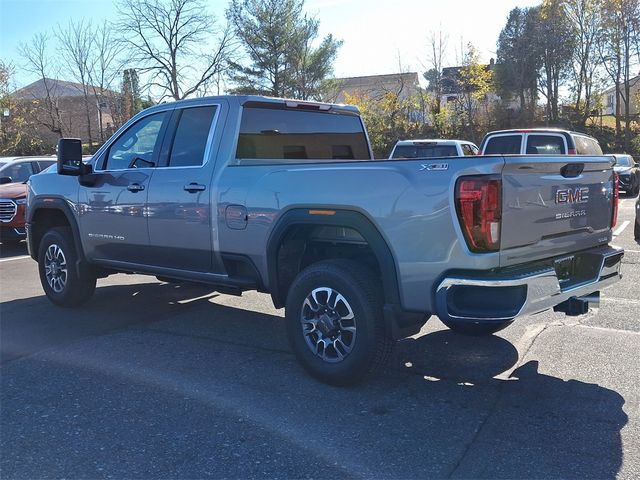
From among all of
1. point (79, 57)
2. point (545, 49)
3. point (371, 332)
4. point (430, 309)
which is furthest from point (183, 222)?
point (79, 57)

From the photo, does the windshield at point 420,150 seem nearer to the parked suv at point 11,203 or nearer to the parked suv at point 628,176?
the parked suv at point 11,203

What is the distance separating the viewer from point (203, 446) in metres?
3.46

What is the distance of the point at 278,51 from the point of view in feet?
122

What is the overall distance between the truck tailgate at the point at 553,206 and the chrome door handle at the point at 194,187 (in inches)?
100

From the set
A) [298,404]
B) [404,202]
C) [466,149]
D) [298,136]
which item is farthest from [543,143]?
[298,404]

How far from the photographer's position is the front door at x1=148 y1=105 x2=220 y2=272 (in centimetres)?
505

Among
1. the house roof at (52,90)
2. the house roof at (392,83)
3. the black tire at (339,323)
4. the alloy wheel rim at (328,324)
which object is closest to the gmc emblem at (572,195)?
the black tire at (339,323)

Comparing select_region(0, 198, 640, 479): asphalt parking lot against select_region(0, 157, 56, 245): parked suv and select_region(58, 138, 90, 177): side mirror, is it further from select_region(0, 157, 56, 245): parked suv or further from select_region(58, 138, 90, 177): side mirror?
select_region(0, 157, 56, 245): parked suv

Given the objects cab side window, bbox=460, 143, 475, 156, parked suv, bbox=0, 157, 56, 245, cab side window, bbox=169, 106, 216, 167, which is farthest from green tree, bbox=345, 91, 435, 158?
cab side window, bbox=169, 106, 216, 167

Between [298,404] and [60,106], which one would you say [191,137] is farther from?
[60,106]

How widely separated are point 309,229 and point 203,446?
1.77 m

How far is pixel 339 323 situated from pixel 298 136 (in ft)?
7.10

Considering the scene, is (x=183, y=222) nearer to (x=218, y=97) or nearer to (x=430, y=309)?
(x=218, y=97)

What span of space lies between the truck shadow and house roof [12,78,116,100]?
3808cm
